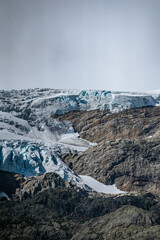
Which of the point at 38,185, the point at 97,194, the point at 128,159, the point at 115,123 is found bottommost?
the point at 97,194

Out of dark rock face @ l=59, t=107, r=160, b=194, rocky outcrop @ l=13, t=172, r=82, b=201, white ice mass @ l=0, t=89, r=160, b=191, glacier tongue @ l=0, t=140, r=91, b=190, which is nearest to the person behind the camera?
rocky outcrop @ l=13, t=172, r=82, b=201

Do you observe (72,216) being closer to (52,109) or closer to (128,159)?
(128,159)

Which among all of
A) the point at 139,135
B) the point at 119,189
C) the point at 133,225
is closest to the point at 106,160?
the point at 119,189

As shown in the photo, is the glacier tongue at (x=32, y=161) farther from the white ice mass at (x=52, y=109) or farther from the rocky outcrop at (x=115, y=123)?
the rocky outcrop at (x=115, y=123)

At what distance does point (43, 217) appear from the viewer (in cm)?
9994

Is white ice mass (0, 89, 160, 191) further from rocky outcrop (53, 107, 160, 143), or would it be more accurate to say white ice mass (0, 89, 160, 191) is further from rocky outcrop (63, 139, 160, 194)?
rocky outcrop (63, 139, 160, 194)

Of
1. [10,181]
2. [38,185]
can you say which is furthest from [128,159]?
[10,181]

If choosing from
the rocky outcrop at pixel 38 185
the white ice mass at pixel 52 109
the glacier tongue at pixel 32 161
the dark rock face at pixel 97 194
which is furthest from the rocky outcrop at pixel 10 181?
the white ice mass at pixel 52 109

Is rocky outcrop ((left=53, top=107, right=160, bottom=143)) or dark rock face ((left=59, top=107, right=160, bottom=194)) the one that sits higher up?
rocky outcrop ((left=53, top=107, right=160, bottom=143))

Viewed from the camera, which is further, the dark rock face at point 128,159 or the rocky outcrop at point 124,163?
the dark rock face at point 128,159

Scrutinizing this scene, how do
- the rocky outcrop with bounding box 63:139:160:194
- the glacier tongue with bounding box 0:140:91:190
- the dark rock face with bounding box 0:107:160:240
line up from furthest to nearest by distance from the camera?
the rocky outcrop with bounding box 63:139:160:194 < the glacier tongue with bounding box 0:140:91:190 < the dark rock face with bounding box 0:107:160:240

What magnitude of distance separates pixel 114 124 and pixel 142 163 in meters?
34.7

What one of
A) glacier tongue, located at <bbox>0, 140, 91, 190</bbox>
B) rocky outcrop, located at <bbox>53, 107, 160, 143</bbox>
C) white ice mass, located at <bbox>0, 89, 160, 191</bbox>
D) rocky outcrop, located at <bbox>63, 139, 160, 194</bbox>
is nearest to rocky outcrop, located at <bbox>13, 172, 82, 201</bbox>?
glacier tongue, located at <bbox>0, 140, 91, 190</bbox>

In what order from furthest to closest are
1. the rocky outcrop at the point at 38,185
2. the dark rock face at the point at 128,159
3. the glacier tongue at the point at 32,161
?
the dark rock face at the point at 128,159
the glacier tongue at the point at 32,161
the rocky outcrop at the point at 38,185
